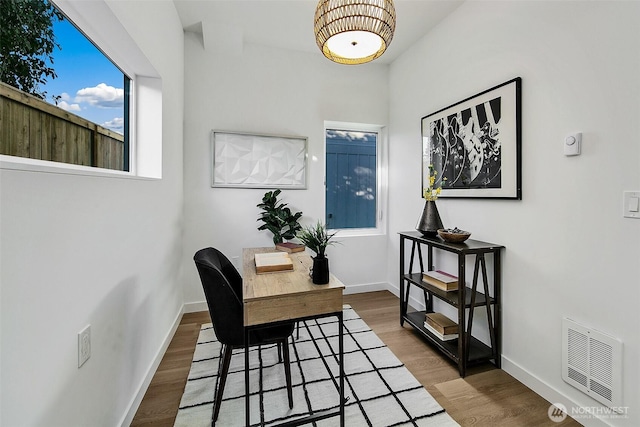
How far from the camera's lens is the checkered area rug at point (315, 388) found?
60.6 inches

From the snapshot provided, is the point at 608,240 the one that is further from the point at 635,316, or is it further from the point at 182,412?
the point at 182,412

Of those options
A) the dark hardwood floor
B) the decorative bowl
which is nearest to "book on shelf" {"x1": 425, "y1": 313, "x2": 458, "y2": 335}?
the dark hardwood floor

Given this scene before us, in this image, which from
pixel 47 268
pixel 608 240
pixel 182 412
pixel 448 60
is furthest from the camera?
pixel 448 60

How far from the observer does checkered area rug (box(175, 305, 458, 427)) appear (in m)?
1.54

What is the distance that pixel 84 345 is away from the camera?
1.09 meters

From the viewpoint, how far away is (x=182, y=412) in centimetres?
157

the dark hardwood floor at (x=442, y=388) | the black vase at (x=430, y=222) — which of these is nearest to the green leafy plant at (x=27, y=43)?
the dark hardwood floor at (x=442, y=388)

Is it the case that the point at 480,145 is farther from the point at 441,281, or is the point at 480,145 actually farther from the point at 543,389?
the point at 543,389

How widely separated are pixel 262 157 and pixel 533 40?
2436 millimetres

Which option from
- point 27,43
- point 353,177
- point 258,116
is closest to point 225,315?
point 27,43

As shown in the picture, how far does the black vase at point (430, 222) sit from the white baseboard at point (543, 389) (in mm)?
1016

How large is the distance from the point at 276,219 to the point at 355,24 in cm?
186

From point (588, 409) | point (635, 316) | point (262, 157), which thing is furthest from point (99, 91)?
point (588, 409)

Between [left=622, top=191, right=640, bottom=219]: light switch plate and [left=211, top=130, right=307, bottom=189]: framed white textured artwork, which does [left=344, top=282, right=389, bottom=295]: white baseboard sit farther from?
[left=622, top=191, right=640, bottom=219]: light switch plate
